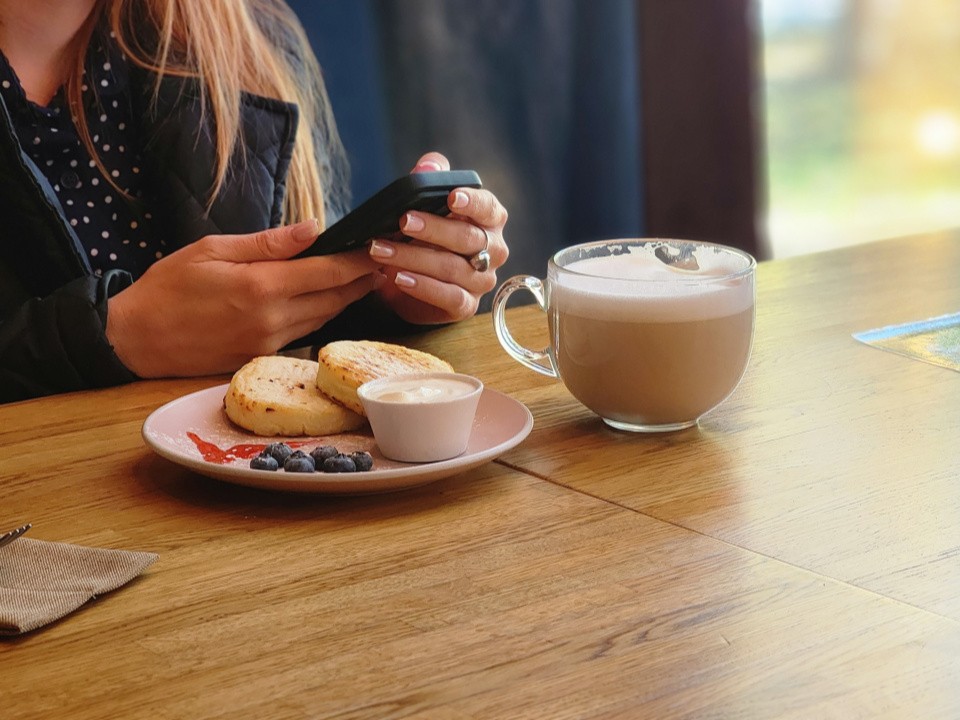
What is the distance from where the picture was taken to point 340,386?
0.92m

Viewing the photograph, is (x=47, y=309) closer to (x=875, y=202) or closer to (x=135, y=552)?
(x=135, y=552)

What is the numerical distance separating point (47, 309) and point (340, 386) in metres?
0.43

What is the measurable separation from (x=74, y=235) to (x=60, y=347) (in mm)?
313

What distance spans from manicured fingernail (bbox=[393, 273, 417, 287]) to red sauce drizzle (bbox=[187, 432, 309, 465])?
0.33 meters

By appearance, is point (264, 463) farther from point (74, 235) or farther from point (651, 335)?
point (74, 235)

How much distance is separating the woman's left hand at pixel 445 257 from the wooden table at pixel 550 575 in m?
0.23

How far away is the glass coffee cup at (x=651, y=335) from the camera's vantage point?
89 cm

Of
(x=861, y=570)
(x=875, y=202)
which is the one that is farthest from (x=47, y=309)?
(x=875, y=202)

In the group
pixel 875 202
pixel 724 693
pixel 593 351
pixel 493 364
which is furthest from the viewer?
pixel 875 202

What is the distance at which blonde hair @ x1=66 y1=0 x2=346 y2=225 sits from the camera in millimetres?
1587

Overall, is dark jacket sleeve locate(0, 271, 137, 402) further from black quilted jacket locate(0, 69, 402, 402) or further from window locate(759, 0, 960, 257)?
window locate(759, 0, 960, 257)

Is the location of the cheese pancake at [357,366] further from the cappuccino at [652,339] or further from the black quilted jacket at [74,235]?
the black quilted jacket at [74,235]

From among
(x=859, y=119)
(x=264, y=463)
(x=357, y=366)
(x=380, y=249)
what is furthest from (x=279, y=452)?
(x=859, y=119)

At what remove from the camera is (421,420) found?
83 cm
